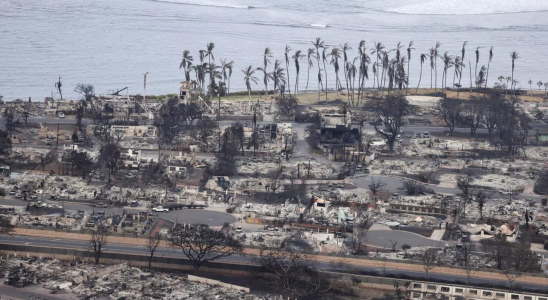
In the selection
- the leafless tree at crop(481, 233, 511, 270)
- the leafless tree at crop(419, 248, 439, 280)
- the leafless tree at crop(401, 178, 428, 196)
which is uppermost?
the leafless tree at crop(401, 178, 428, 196)

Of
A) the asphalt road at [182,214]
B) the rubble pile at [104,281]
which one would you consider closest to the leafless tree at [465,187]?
the asphalt road at [182,214]

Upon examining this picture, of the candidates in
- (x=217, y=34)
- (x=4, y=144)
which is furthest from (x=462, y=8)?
(x=4, y=144)

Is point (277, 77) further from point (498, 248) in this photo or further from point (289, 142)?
point (498, 248)

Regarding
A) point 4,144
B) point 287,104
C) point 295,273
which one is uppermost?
point 287,104

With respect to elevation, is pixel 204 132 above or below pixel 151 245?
above

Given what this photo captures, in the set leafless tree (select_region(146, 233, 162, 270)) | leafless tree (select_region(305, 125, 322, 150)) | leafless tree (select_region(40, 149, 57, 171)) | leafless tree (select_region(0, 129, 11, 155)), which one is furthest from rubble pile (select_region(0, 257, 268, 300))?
leafless tree (select_region(305, 125, 322, 150))

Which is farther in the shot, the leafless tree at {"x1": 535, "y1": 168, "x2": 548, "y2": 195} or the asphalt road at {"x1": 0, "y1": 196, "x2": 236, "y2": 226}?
the leafless tree at {"x1": 535, "y1": 168, "x2": 548, "y2": 195}

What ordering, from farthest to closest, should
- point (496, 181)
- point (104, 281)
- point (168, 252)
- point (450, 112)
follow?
point (450, 112) < point (496, 181) < point (168, 252) < point (104, 281)

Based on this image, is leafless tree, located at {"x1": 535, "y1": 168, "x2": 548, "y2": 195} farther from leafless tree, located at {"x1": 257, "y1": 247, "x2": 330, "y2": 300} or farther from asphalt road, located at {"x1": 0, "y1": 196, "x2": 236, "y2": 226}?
leafless tree, located at {"x1": 257, "y1": 247, "x2": 330, "y2": 300}
